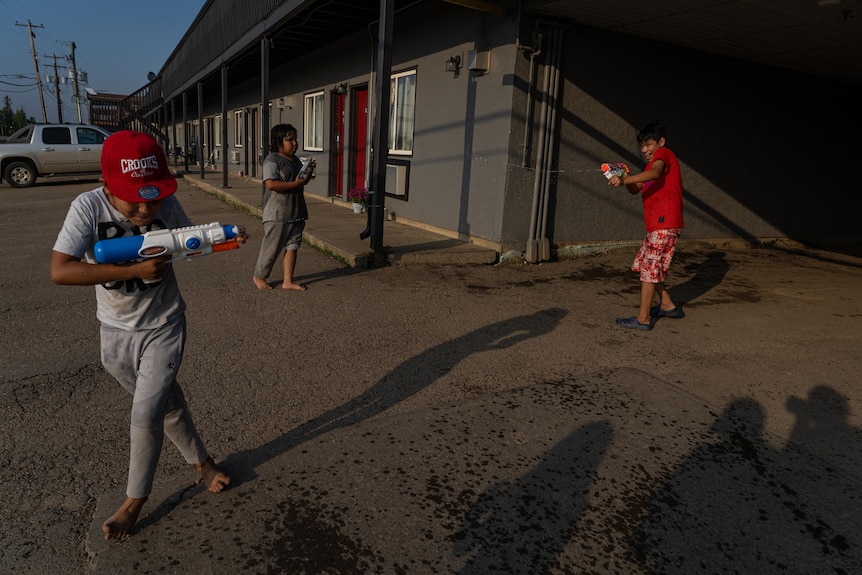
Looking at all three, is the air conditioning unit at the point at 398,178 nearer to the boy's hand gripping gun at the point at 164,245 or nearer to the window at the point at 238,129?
the boy's hand gripping gun at the point at 164,245

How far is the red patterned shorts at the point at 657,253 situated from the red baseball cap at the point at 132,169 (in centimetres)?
421

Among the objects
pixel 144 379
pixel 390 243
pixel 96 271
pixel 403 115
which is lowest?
pixel 390 243

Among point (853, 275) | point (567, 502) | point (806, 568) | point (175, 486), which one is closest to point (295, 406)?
point (175, 486)

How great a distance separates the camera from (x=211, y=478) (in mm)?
2580

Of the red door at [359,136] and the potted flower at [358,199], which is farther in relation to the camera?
the red door at [359,136]

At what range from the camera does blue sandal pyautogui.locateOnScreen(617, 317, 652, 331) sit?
17.2 ft

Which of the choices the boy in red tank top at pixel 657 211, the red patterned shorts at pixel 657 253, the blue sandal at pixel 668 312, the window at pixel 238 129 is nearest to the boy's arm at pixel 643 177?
the boy in red tank top at pixel 657 211

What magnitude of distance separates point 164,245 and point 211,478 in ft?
3.72

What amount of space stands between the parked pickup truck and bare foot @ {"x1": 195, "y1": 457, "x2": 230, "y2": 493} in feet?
58.5

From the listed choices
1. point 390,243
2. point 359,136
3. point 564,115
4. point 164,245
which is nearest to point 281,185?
point 390,243

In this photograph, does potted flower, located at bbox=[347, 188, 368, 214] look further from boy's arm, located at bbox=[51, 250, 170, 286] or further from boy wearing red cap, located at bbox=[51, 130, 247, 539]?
boy's arm, located at bbox=[51, 250, 170, 286]

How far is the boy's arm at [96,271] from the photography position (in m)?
2.04

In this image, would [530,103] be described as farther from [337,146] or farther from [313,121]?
[313,121]

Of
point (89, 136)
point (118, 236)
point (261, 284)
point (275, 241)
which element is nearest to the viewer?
point (118, 236)
